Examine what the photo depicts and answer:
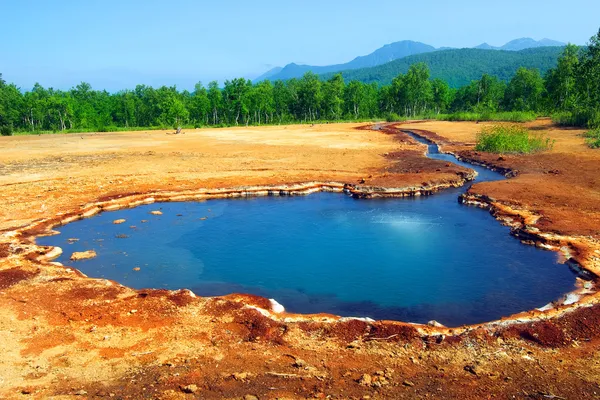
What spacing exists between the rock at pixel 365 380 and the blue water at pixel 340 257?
3324 millimetres

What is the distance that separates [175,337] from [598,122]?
151 feet

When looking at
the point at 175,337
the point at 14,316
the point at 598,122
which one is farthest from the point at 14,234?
the point at 598,122

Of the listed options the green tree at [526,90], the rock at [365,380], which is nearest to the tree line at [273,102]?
the green tree at [526,90]

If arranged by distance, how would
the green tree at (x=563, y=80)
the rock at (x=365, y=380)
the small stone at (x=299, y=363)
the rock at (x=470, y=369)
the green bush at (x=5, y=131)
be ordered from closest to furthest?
the rock at (x=365, y=380)
the rock at (x=470, y=369)
the small stone at (x=299, y=363)
the green tree at (x=563, y=80)
the green bush at (x=5, y=131)

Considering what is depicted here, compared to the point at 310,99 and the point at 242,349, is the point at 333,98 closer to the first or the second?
the point at 310,99

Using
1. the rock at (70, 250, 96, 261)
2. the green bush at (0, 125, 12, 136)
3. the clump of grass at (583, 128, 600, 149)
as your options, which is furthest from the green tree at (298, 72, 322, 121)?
the rock at (70, 250, 96, 261)

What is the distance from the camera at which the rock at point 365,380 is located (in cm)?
739

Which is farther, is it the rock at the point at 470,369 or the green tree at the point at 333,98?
the green tree at the point at 333,98

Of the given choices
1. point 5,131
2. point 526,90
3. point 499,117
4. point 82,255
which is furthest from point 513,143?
point 5,131

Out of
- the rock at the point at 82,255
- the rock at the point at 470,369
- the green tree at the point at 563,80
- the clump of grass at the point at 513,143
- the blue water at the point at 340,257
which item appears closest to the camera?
the rock at the point at 470,369

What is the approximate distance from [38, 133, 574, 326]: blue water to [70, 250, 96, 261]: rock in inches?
9.9

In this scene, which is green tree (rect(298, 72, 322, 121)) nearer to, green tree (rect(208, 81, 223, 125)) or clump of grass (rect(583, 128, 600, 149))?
green tree (rect(208, 81, 223, 125))

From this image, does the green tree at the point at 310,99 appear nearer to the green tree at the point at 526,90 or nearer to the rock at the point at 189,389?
the green tree at the point at 526,90

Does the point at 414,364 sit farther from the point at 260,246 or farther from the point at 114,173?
the point at 114,173
